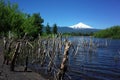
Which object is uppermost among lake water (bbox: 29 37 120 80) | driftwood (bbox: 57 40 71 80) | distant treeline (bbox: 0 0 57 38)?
distant treeline (bbox: 0 0 57 38)

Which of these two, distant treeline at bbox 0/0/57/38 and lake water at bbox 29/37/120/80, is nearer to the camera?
lake water at bbox 29/37/120/80

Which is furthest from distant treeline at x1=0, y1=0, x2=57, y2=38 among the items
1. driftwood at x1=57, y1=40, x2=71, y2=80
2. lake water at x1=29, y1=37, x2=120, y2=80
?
driftwood at x1=57, y1=40, x2=71, y2=80

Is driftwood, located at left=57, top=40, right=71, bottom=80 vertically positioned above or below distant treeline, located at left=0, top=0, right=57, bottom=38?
below

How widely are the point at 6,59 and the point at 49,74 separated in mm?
6041


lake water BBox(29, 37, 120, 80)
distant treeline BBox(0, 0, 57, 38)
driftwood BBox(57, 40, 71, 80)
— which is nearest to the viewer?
driftwood BBox(57, 40, 71, 80)

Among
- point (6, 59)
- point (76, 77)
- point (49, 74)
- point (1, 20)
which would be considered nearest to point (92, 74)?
point (76, 77)

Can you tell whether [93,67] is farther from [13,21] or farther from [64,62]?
[13,21]

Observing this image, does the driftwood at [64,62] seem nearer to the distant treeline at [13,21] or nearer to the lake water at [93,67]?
the lake water at [93,67]

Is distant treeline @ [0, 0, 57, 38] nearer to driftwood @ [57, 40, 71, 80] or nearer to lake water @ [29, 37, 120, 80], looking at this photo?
lake water @ [29, 37, 120, 80]

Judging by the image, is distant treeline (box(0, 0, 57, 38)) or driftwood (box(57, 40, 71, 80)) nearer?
driftwood (box(57, 40, 71, 80))

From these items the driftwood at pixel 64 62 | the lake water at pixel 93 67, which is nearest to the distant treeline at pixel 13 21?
the lake water at pixel 93 67

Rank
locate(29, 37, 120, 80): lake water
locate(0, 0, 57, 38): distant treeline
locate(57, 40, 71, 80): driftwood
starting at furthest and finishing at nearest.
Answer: locate(0, 0, 57, 38): distant treeline → locate(29, 37, 120, 80): lake water → locate(57, 40, 71, 80): driftwood

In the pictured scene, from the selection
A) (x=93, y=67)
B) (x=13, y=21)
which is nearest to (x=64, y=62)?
(x=93, y=67)

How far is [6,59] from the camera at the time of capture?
3062 centimetres
